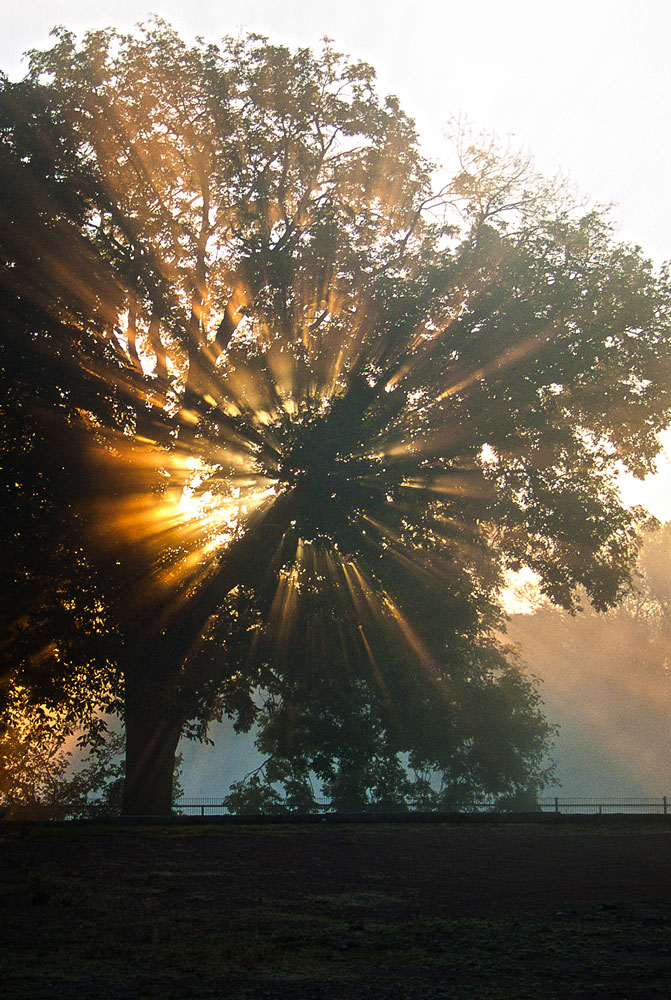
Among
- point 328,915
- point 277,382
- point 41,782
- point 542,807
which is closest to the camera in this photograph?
point 328,915

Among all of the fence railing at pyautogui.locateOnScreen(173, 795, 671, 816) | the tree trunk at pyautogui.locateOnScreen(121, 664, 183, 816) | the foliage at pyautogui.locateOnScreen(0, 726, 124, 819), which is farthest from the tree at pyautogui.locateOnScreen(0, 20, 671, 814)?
the foliage at pyautogui.locateOnScreen(0, 726, 124, 819)

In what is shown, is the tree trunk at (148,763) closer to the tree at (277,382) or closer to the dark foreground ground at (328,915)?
the tree at (277,382)

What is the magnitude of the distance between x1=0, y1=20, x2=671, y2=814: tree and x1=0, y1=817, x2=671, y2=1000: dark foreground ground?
21.5ft

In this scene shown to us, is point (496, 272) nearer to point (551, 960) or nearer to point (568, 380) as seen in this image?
point (568, 380)

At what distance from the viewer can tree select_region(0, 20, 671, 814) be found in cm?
2077

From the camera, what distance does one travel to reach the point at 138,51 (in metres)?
25.4

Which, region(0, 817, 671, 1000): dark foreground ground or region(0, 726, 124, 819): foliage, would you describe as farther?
region(0, 726, 124, 819): foliage

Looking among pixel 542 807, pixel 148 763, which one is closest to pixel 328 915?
pixel 148 763

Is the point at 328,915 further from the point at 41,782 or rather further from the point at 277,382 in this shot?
the point at 41,782

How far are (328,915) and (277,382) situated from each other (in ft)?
46.8

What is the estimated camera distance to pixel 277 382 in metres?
22.2

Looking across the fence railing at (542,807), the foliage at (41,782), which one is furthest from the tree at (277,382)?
the foliage at (41,782)

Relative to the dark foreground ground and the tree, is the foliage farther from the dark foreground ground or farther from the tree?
the dark foreground ground

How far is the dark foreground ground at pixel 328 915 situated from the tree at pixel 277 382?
21.5 feet
